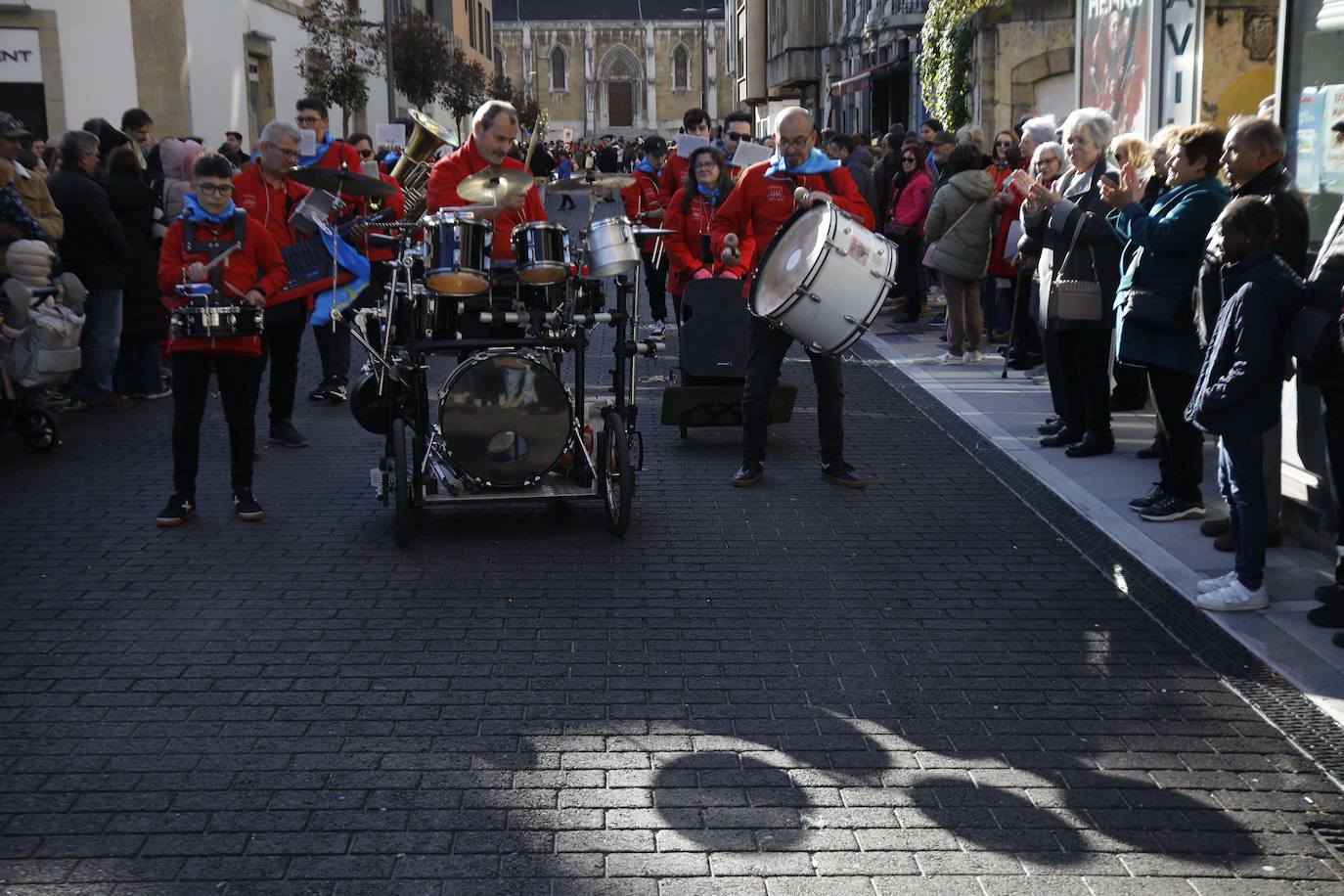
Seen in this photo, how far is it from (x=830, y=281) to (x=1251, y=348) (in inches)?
85.7

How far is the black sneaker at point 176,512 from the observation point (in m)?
7.80

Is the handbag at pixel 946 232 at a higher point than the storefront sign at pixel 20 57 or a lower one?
lower

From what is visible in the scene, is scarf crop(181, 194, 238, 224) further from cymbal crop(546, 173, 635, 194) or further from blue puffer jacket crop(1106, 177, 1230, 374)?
blue puffer jacket crop(1106, 177, 1230, 374)

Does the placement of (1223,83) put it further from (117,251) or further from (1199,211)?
(117,251)

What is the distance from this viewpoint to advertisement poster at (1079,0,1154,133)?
11.1 metres

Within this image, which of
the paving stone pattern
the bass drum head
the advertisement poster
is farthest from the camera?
the advertisement poster

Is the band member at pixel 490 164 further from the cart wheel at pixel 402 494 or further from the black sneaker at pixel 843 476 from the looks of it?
the black sneaker at pixel 843 476

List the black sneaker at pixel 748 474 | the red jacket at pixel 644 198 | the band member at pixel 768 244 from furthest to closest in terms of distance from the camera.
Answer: the red jacket at pixel 644 198 < the black sneaker at pixel 748 474 < the band member at pixel 768 244

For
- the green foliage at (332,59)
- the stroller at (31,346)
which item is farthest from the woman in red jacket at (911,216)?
the green foliage at (332,59)

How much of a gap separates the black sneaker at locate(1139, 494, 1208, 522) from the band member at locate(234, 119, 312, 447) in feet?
17.0

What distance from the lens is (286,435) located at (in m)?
9.98

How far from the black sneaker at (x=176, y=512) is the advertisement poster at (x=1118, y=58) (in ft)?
23.5

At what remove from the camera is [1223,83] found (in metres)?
10.4

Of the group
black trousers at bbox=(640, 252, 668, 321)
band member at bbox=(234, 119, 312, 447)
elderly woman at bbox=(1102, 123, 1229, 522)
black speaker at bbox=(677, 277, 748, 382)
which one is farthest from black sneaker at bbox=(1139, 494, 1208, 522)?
black trousers at bbox=(640, 252, 668, 321)
